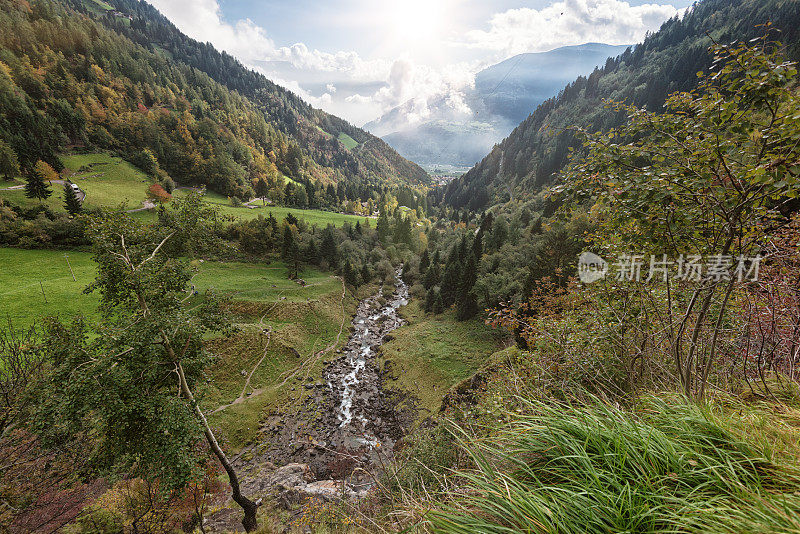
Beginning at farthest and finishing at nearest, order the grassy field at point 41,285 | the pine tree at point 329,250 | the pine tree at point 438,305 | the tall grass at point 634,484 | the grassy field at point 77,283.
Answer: the pine tree at point 329,250, the pine tree at point 438,305, the grassy field at point 77,283, the grassy field at point 41,285, the tall grass at point 634,484

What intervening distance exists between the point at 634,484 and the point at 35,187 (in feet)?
270

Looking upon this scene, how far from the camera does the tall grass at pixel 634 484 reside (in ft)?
6.76

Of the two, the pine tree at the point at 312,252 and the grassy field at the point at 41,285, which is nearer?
the grassy field at the point at 41,285

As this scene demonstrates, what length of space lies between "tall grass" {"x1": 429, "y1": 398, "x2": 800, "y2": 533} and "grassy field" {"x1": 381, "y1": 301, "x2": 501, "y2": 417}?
24608 mm

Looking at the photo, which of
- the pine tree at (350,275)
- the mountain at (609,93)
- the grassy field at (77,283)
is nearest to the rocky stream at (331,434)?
the grassy field at (77,283)

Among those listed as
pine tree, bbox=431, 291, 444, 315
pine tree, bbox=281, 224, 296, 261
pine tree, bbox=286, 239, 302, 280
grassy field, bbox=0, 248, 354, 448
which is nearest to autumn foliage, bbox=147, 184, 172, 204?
grassy field, bbox=0, 248, 354, 448

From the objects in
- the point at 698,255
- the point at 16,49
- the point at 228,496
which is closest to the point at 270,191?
the point at 16,49

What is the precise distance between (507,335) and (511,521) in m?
34.4

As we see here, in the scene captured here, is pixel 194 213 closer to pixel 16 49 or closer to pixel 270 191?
pixel 270 191

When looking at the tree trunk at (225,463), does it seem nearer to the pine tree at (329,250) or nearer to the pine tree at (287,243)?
the pine tree at (287,243)

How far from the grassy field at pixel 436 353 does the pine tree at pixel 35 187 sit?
66528mm

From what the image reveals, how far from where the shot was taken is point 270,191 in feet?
335

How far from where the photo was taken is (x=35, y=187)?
49656 millimetres

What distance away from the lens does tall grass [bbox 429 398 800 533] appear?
2.06 meters
